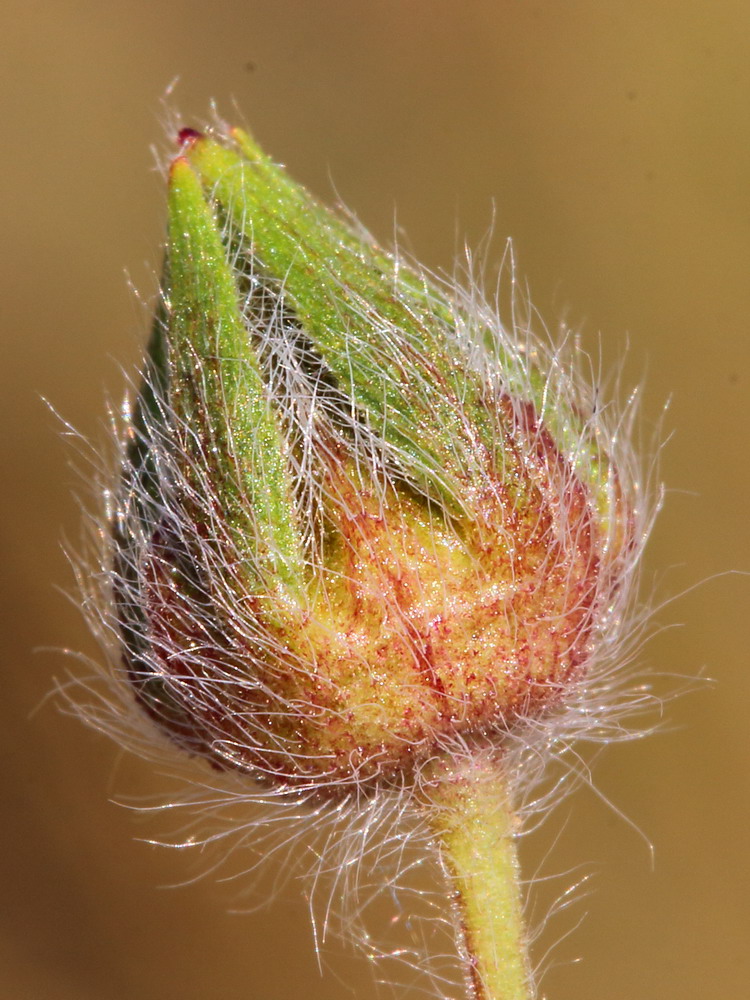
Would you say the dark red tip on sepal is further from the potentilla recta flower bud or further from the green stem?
the green stem

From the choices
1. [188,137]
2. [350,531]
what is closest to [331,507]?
[350,531]

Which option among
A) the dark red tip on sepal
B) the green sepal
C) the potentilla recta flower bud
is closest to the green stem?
the potentilla recta flower bud

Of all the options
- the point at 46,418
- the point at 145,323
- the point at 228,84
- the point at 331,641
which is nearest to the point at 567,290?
the point at 228,84

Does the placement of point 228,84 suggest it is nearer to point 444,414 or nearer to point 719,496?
point 719,496

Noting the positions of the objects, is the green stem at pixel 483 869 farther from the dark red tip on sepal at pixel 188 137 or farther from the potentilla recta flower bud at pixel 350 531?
the dark red tip on sepal at pixel 188 137

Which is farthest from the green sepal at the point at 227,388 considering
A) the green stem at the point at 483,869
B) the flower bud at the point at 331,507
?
the green stem at the point at 483,869

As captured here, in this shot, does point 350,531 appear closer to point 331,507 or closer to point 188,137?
point 331,507
